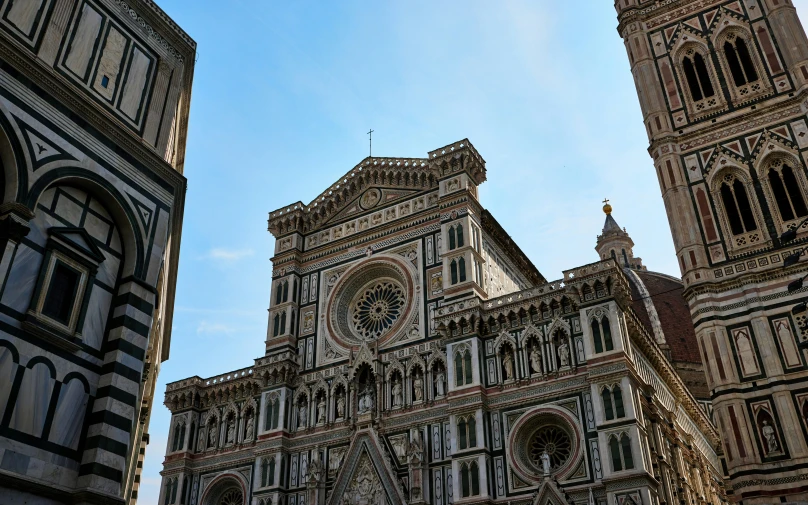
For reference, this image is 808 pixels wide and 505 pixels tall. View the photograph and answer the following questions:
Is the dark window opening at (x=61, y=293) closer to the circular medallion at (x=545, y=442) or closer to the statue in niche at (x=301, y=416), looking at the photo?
the circular medallion at (x=545, y=442)

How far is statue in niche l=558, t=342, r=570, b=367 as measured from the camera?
22794 mm

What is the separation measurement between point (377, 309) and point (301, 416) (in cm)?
535

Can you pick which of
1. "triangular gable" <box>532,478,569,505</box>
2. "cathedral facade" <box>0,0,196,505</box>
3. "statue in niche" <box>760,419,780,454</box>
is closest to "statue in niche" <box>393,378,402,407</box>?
"triangular gable" <box>532,478,569,505</box>

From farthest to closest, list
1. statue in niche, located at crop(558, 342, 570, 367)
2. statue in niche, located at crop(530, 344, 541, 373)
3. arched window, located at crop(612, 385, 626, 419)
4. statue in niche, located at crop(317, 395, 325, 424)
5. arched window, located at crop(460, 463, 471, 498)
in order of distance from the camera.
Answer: statue in niche, located at crop(317, 395, 325, 424) < statue in niche, located at crop(530, 344, 541, 373) < statue in niche, located at crop(558, 342, 570, 367) < arched window, located at crop(460, 463, 471, 498) < arched window, located at crop(612, 385, 626, 419)

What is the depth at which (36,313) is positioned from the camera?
10.9 m

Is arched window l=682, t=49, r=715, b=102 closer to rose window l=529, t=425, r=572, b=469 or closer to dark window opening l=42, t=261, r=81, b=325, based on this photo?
rose window l=529, t=425, r=572, b=469

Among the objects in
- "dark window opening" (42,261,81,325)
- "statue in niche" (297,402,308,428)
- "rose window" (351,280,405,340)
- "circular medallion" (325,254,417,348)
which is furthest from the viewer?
"rose window" (351,280,405,340)

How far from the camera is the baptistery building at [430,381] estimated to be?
2181 centimetres

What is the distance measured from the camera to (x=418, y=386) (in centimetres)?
2552

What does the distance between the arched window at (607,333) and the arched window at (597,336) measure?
0.46ft

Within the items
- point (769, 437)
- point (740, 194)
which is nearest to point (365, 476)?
point (769, 437)

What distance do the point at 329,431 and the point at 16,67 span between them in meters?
18.2

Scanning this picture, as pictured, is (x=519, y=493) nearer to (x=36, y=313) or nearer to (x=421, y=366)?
(x=421, y=366)

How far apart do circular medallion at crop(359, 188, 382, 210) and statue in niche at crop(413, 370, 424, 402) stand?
892 centimetres
